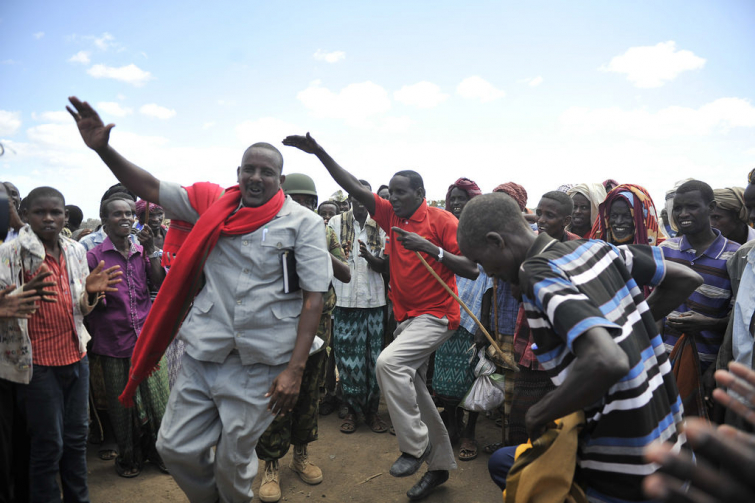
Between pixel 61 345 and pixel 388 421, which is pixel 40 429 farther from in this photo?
pixel 388 421

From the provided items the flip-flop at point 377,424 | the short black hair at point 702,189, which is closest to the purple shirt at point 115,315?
the flip-flop at point 377,424

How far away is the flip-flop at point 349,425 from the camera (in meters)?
5.14

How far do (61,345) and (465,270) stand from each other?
2.79m

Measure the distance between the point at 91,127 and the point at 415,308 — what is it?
8.53 ft

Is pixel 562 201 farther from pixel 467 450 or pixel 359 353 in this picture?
pixel 359 353

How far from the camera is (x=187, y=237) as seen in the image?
2.82 meters

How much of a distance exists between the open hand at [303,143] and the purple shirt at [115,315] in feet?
5.38

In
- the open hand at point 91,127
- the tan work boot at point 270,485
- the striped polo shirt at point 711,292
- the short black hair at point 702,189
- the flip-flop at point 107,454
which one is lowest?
the flip-flop at point 107,454

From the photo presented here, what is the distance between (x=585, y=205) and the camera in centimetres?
474

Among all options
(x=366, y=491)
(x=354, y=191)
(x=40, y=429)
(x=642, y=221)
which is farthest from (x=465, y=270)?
(x=40, y=429)

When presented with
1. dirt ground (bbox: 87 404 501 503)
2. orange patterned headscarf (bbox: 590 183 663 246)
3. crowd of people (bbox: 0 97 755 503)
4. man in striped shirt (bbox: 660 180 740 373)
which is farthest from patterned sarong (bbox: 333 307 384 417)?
man in striped shirt (bbox: 660 180 740 373)

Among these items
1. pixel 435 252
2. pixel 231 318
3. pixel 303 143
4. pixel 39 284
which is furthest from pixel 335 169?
pixel 39 284

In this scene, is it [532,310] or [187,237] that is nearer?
[532,310]

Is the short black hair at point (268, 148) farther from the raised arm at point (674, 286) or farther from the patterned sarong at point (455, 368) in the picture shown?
the patterned sarong at point (455, 368)
